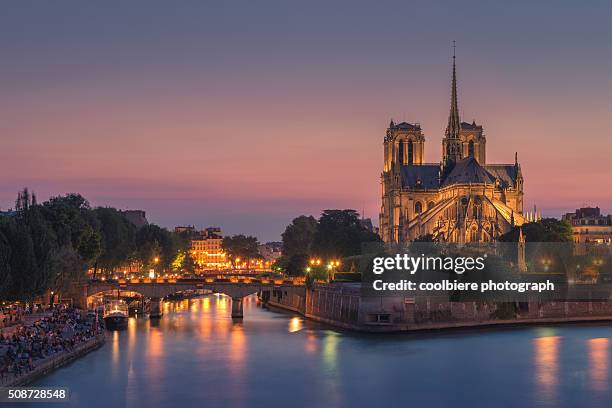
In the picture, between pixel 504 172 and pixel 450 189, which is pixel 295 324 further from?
pixel 504 172

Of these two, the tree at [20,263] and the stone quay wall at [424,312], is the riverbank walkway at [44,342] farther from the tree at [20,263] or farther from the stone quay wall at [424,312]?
the stone quay wall at [424,312]

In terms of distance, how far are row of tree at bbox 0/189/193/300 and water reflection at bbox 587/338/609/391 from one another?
104ft

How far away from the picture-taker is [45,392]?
149ft

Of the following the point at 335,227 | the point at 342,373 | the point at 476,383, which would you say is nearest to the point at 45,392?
the point at 342,373

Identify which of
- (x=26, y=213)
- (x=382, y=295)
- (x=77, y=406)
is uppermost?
(x=26, y=213)

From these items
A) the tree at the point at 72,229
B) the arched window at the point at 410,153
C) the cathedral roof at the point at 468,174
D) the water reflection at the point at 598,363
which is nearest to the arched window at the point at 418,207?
the cathedral roof at the point at 468,174

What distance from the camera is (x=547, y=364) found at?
58.4 metres

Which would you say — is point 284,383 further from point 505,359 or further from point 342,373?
point 505,359

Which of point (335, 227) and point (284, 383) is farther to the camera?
point (335, 227)

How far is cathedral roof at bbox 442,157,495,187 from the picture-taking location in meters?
147

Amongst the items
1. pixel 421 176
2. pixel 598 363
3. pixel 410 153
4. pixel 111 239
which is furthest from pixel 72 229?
pixel 410 153

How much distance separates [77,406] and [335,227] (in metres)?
76.7

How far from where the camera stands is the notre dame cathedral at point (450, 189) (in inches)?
5487

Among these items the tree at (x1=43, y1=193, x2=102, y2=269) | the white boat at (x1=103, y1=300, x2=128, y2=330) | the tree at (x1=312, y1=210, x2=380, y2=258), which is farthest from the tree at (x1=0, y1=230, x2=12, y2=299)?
the tree at (x1=312, y1=210, x2=380, y2=258)
